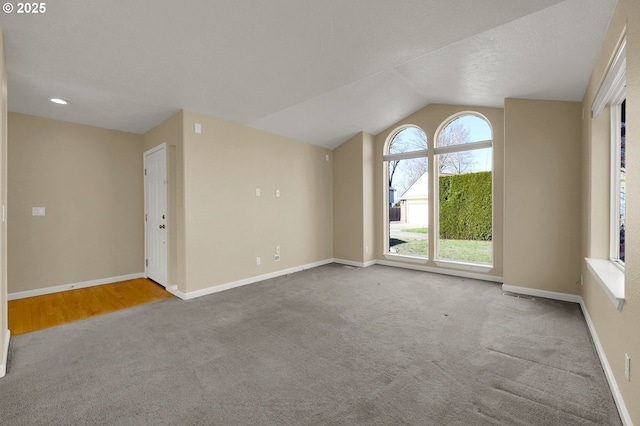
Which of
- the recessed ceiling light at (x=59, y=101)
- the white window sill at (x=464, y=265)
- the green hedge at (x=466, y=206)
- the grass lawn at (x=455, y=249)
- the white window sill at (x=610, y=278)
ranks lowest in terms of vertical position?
the white window sill at (x=464, y=265)

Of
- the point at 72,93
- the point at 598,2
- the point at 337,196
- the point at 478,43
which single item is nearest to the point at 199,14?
the point at 72,93

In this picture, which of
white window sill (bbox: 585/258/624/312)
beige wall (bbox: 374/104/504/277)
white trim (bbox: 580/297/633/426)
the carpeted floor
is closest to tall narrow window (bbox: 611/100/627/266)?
white window sill (bbox: 585/258/624/312)

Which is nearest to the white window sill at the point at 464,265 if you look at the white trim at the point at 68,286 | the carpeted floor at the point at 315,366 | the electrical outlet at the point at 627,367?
the carpeted floor at the point at 315,366

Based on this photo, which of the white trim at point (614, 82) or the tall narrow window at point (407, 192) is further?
the tall narrow window at point (407, 192)

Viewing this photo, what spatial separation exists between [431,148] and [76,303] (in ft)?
19.0

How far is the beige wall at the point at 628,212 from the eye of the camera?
4.91ft

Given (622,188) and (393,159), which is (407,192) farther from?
(622,188)

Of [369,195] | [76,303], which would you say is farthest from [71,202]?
[369,195]

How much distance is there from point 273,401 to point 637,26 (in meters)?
2.92

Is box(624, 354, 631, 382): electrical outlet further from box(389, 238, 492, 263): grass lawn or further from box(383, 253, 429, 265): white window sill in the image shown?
box(383, 253, 429, 265): white window sill

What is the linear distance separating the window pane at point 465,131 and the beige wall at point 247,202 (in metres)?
2.35

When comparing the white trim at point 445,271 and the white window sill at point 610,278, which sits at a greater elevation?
the white window sill at point 610,278

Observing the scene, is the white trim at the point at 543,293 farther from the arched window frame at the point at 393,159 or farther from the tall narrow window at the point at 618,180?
the arched window frame at the point at 393,159

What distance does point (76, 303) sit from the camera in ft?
11.8
